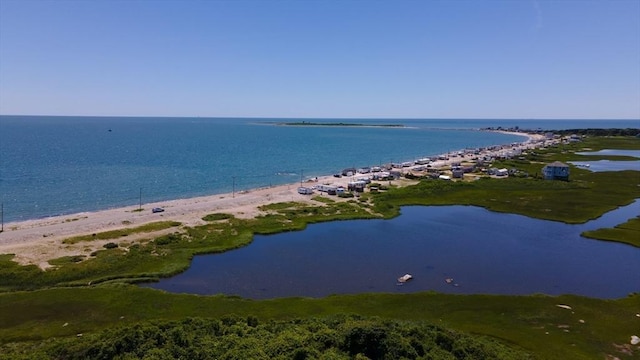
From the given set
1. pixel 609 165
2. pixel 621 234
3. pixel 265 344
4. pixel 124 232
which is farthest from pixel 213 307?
pixel 609 165

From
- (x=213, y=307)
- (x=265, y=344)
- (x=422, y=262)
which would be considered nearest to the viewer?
(x=265, y=344)

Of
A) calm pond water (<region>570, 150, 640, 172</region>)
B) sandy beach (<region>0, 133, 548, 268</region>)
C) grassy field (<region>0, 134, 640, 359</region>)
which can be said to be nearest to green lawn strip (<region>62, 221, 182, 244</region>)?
grassy field (<region>0, 134, 640, 359</region>)

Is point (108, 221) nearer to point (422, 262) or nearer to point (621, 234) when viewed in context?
point (422, 262)

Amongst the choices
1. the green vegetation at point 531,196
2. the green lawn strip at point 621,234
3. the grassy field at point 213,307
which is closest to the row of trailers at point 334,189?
the green vegetation at point 531,196

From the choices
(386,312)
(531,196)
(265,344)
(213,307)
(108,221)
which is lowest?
(386,312)

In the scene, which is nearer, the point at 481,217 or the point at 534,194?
the point at 481,217

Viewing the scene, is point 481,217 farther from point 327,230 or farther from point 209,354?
point 209,354

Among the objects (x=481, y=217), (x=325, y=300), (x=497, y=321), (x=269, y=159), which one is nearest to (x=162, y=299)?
(x=325, y=300)
